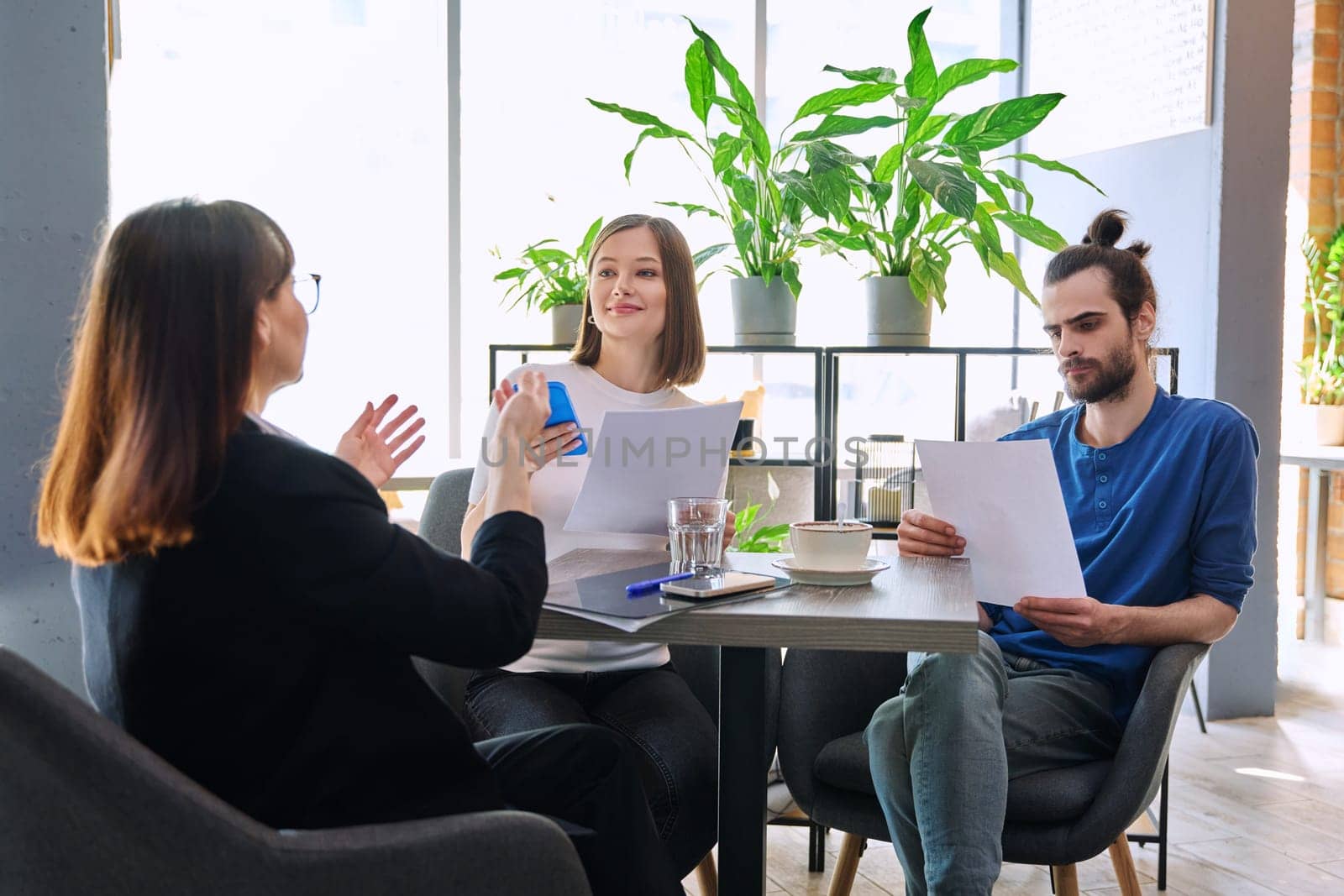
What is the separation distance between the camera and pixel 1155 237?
351 centimetres

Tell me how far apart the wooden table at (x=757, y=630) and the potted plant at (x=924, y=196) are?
4.68ft

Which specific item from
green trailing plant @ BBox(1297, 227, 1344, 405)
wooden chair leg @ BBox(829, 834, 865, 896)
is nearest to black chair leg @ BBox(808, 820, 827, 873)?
wooden chair leg @ BBox(829, 834, 865, 896)

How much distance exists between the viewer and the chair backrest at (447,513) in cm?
196

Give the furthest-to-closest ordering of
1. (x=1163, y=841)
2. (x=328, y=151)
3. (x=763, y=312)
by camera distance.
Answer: (x=328, y=151) → (x=763, y=312) → (x=1163, y=841)

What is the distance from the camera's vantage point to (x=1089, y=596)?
1.73 m

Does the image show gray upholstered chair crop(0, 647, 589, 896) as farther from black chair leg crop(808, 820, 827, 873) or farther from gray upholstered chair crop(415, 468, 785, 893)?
black chair leg crop(808, 820, 827, 873)

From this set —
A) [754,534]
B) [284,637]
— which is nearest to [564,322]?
[754,534]

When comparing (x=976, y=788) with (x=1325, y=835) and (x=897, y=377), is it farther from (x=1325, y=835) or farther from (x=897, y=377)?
(x=897, y=377)

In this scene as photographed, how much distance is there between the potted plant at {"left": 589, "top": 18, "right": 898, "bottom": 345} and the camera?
2.80 m

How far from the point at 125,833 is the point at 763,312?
2.36m

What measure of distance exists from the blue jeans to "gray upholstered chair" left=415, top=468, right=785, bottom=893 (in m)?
0.21

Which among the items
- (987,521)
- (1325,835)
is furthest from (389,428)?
(1325,835)

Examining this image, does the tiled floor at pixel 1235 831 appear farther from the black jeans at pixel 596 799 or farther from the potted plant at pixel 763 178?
the potted plant at pixel 763 178

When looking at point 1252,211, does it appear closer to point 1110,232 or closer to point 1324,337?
point 1324,337
